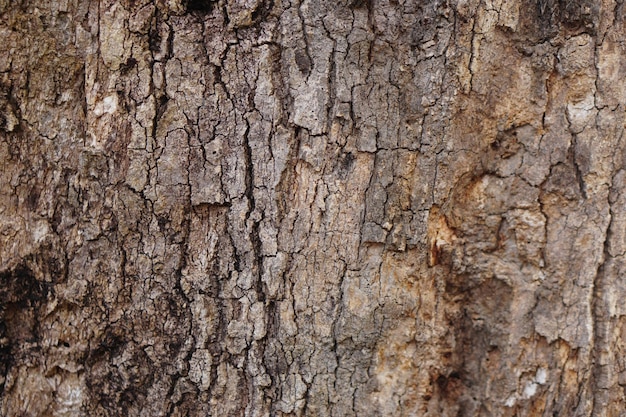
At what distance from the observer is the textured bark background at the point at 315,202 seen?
1323 millimetres

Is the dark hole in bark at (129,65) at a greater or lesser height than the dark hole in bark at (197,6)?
lesser

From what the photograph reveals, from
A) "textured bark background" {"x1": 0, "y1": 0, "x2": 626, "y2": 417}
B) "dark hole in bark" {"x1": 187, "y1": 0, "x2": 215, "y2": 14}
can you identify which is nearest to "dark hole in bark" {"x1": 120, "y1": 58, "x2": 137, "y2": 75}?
"textured bark background" {"x1": 0, "y1": 0, "x2": 626, "y2": 417}

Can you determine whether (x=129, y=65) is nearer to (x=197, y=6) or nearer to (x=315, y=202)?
(x=197, y=6)

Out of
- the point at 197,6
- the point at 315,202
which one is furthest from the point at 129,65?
the point at 315,202

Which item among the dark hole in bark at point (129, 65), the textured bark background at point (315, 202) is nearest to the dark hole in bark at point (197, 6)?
the textured bark background at point (315, 202)

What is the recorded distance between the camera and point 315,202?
4.41 feet

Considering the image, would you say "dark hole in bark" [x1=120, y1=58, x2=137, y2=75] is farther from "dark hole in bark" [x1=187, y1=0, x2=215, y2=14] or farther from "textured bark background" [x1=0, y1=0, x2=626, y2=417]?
"dark hole in bark" [x1=187, y1=0, x2=215, y2=14]

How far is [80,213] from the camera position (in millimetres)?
1398

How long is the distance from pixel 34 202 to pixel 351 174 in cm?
87

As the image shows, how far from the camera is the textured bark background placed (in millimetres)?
1323

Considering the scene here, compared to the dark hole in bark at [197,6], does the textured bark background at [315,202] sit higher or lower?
lower

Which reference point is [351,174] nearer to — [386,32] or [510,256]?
[386,32]

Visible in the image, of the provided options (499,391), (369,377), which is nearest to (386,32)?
(369,377)

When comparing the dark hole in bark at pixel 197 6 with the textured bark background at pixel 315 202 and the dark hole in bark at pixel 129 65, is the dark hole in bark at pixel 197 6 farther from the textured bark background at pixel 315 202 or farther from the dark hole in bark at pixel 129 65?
the dark hole in bark at pixel 129 65
